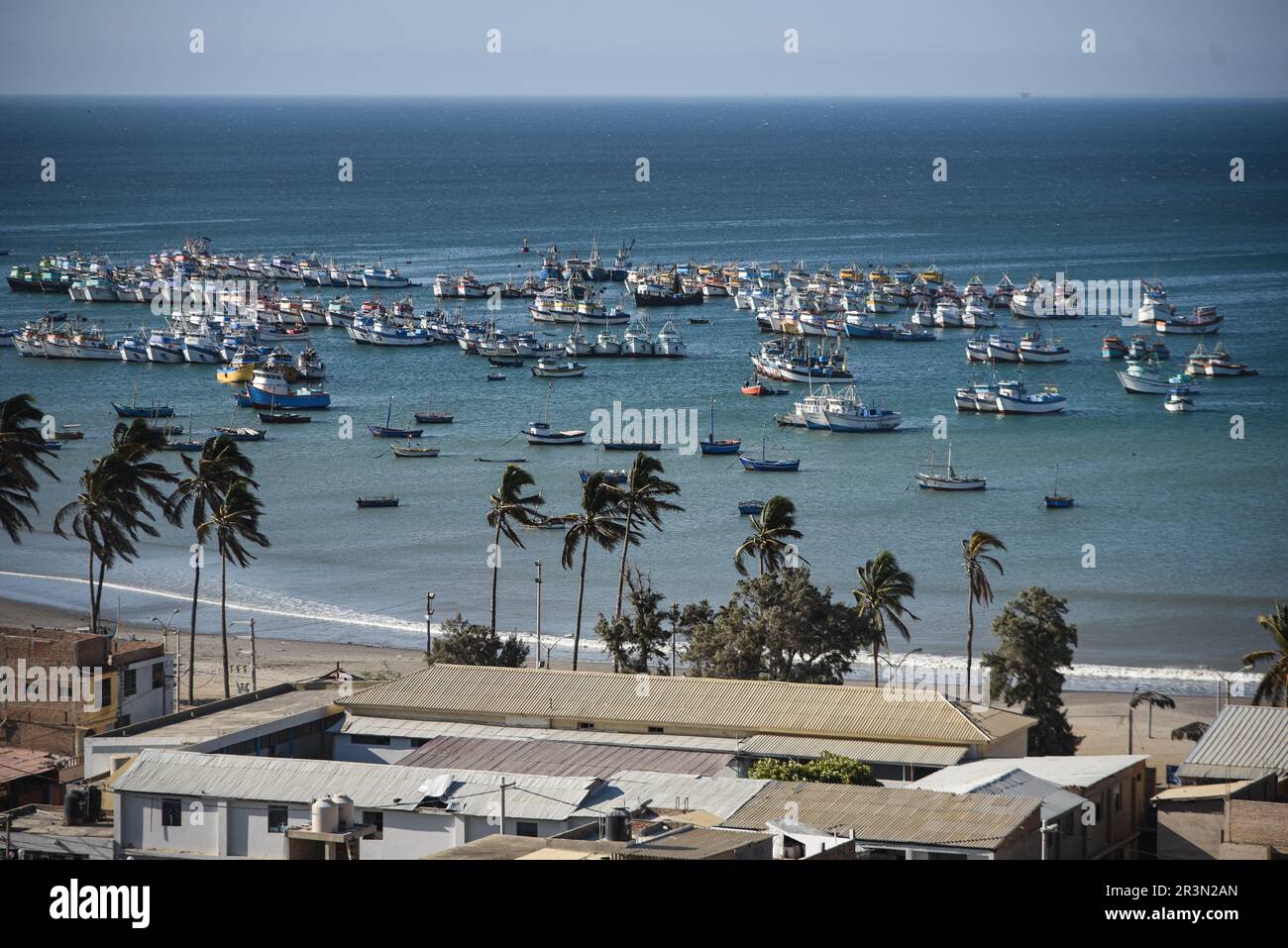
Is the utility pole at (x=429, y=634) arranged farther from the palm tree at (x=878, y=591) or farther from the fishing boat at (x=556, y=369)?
the fishing boat at (x=556, y=369)

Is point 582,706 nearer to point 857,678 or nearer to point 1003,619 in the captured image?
point 1003,619

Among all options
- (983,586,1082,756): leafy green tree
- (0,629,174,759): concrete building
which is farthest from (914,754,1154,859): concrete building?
(0,629,174,759): concrete building

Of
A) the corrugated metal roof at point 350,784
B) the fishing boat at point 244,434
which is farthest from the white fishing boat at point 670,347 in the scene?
the corrugated metal roof at point 350,784

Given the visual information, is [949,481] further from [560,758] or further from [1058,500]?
[560,758]

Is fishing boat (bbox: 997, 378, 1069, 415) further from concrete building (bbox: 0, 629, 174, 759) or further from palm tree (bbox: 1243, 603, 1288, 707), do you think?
concrete building (bbox: 0, 629, 174, 759)

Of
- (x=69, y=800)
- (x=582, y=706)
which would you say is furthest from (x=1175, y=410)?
(x=69, y=800)

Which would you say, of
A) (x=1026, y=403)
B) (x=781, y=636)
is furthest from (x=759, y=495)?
(x=781, y=636)
